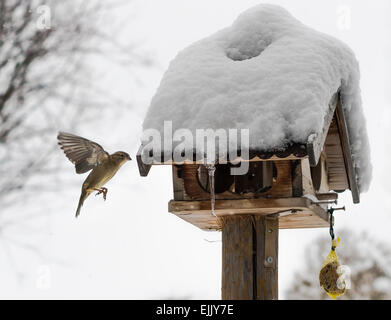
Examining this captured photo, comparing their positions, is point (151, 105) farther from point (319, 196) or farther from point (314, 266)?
point (314, 266)

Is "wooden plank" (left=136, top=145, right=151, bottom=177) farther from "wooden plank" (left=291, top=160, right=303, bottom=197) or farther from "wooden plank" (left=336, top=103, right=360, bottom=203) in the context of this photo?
"wooden plank" (left=336, top=103, right=360, bottom=203)

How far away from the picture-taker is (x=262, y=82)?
2.44m

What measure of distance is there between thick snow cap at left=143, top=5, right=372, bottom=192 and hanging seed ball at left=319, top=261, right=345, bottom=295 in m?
0.65

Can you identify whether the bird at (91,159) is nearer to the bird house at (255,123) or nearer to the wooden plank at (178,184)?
the bird house at (255,123)

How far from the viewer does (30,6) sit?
3.86 m

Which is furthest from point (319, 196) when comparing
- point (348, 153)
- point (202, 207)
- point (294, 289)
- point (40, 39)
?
point (294, 289)

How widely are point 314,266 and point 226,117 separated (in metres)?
8.82

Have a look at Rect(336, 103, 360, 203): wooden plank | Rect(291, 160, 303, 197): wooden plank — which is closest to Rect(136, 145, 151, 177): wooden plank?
Rect(291, 160, 303, 197): wooden plank

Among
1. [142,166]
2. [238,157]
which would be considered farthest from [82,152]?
[238,157]

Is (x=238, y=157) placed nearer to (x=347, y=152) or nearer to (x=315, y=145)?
(x=315, y=145)

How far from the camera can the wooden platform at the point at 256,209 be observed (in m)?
2.47

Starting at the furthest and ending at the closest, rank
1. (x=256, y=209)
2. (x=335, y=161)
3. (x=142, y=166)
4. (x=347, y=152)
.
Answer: (x=335, y=161) < (x=347, y=152) < (x=256, y=209) < (x=142, y=166)

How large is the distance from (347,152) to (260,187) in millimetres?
594

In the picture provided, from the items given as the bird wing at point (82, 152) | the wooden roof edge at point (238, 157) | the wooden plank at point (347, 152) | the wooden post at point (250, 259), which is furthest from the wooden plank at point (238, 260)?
the bird wing at point (82, 152)
